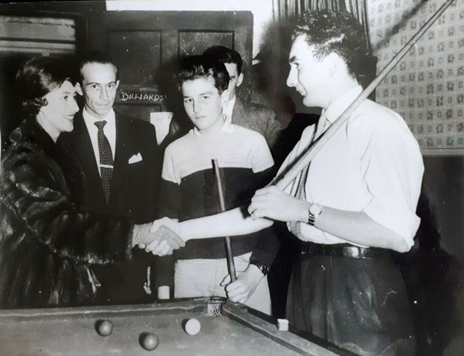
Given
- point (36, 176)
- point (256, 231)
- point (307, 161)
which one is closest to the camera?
point (307, 161)

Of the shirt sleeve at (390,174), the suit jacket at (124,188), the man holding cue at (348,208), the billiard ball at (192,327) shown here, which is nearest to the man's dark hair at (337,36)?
the man holding cue at (348,208)

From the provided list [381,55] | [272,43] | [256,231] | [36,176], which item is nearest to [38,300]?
[36,176]

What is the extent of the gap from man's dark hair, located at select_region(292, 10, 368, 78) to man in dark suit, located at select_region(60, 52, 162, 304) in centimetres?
88

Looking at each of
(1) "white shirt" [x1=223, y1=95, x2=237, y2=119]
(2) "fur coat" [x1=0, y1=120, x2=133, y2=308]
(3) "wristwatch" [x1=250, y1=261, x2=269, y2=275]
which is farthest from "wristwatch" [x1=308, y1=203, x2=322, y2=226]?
(2) "fur coat" [x1=0, y1=120, x2=133, y2=308]

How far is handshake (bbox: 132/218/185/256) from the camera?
7.87 feet

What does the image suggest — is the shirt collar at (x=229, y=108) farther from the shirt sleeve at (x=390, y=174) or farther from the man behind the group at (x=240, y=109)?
the shirt sleeve at (x=390, y=174)

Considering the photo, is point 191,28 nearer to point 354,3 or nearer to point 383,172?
point 354,3

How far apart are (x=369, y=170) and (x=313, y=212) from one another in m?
0.26

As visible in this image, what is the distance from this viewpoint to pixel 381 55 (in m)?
2.13

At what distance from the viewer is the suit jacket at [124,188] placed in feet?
8.00

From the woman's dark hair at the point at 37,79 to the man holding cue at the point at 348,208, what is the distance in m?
1.17

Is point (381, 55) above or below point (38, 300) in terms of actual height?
above

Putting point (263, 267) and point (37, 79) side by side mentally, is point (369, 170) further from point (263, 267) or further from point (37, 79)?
point (37, 79)

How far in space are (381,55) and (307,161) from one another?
0.60m
